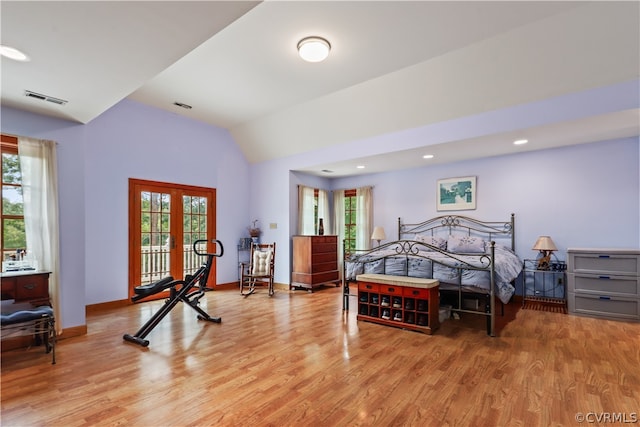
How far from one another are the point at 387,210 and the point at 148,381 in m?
5.64

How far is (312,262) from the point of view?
6.43 meters

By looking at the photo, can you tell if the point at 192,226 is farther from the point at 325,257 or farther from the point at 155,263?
the point at 325,257

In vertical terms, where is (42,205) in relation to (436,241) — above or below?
above

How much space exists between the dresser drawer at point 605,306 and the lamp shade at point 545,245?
70 cm

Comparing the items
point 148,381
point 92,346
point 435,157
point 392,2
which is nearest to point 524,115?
point 435,157

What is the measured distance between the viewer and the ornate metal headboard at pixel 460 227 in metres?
5.67

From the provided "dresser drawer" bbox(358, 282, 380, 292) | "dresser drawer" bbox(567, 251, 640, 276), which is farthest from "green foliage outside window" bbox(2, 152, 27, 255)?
"dresser drawer" bbox(567, 251, 640, 276)

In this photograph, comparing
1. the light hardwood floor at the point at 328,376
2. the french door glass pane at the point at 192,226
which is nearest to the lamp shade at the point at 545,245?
the light hardwood floor at the point at 328,376

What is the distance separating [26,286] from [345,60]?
4287 millimetres

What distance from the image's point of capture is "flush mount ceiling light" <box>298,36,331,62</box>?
3.34 m

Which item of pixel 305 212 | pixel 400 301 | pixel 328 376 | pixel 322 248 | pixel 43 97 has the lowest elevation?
pixel 328 376

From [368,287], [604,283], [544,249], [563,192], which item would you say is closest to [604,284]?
[604,283]

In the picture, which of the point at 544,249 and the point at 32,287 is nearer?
the point at 32,287

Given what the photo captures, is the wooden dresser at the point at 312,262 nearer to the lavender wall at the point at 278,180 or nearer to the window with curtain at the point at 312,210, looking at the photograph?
the lavender wall at the point at 278,180
